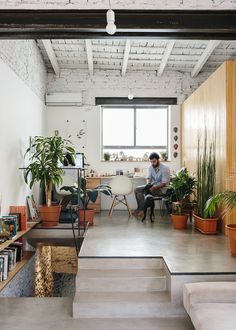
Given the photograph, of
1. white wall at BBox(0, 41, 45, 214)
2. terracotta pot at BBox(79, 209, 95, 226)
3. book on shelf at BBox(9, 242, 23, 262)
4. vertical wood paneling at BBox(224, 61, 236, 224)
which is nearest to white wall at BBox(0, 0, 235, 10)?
white wall at BBox(0, 41, 45, 214)

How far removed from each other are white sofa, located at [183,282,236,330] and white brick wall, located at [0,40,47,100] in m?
3.89

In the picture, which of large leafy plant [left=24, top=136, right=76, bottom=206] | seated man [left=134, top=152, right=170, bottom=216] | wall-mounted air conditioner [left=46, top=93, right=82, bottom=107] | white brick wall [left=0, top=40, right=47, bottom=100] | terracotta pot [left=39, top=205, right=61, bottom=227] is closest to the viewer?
white brick wall [left=0, top=40, right=47, bottom=100]

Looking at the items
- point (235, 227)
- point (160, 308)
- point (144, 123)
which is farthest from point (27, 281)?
point (144, 123)

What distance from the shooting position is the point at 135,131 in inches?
336

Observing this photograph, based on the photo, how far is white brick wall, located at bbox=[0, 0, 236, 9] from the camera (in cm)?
322

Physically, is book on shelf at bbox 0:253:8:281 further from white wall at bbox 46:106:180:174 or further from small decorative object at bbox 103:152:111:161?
small decorative object at bbox 103:152:111:161

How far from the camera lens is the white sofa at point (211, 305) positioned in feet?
7.48

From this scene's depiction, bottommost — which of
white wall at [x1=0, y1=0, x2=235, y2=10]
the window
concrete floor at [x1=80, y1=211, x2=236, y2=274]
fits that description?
concrete floor at [x1=80, y1=211, x2=236, y2=274]

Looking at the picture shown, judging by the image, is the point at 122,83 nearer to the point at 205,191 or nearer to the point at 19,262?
the point at 205,191

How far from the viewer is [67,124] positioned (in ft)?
27.1

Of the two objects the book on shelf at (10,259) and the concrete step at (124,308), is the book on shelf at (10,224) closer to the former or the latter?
the book on shelf at (10,259)

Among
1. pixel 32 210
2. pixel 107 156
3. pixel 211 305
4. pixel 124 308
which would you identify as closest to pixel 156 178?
pixel 107 156

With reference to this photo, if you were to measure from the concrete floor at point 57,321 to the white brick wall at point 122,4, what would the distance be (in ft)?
9.38

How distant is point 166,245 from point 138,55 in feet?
14.8
